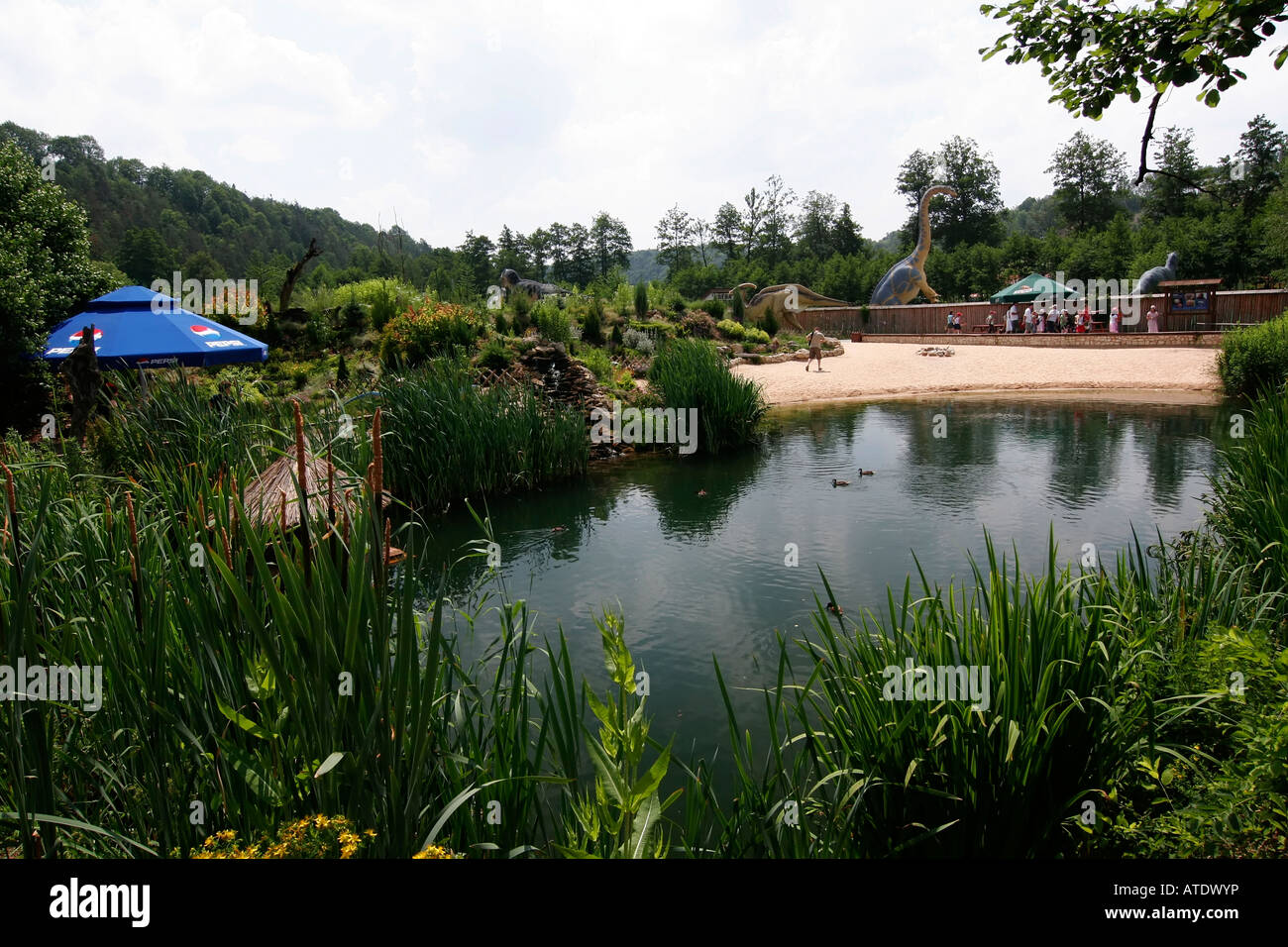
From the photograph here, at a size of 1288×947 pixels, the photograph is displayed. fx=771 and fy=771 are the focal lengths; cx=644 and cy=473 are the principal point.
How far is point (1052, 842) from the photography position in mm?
2707

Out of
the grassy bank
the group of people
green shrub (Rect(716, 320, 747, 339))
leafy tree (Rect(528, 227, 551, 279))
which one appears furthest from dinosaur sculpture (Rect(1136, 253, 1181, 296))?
leafy tree (Rect(528, 227, 551, 279))

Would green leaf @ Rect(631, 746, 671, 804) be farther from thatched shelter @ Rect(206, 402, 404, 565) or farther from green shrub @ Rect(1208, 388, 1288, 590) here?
green shrub @ Rect(1208, 388, 1288, 590)

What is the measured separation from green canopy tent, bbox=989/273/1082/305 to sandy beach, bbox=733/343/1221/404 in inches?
286

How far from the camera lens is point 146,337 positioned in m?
9.47

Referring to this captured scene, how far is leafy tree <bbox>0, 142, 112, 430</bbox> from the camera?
10.5 meters

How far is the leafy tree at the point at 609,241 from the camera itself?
72.6m

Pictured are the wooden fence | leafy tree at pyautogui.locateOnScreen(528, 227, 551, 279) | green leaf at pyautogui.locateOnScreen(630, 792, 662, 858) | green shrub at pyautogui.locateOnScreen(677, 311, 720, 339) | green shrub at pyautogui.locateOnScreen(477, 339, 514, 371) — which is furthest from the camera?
leafy tree at pyautogui.locateOnScreen(528, 227, 551, 279)

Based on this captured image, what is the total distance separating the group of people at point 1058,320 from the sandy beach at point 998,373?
2.74m

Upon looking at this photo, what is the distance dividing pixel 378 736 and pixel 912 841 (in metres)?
1.64

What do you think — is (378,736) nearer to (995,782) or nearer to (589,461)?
(995,782)

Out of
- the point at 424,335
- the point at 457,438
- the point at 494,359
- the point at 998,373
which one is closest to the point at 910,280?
the point at 998,373

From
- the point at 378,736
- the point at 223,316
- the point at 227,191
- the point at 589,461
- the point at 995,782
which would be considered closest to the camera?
the point at 378,736

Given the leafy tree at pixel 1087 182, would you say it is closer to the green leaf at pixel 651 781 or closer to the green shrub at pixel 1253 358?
the green shrub at pixel 1253 358

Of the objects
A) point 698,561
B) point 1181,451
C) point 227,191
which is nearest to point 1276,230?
point 1181,451
